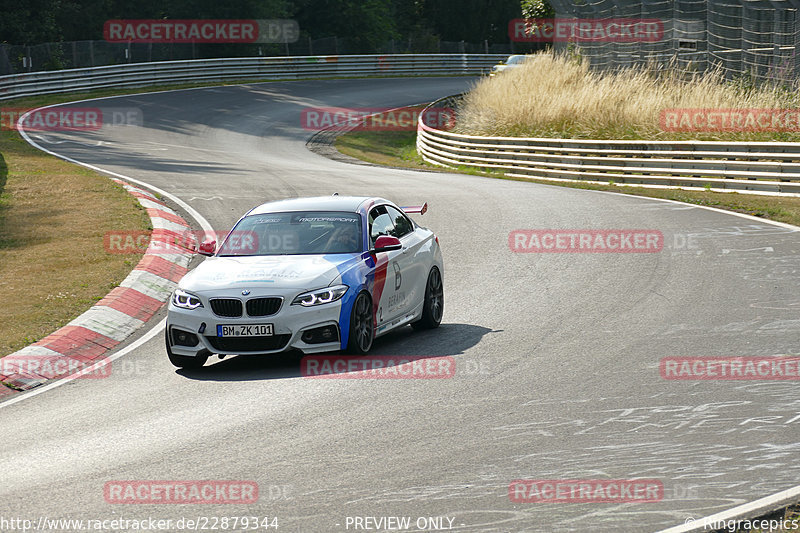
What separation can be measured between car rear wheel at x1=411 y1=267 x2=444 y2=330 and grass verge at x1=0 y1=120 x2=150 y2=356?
13.5 feet

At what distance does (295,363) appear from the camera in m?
10.5

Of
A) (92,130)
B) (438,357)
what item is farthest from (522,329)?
(92,130)

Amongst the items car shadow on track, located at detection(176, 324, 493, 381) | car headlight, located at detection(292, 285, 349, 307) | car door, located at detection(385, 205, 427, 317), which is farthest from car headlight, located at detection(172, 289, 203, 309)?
car door, located at detection(385, 205, 427, 317)

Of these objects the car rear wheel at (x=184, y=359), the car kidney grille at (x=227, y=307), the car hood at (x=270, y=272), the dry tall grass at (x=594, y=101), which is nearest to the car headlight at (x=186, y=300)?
the car hood at (x=270, y=272)

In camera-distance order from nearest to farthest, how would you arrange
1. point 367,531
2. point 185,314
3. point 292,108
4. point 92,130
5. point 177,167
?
point 367,531, point 185,314, point 177,167, point 92,130, point 292,108

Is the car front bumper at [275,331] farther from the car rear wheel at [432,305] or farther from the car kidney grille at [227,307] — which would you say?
the car rear wheel at [432,305]

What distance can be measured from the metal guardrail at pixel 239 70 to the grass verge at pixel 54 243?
2090cm

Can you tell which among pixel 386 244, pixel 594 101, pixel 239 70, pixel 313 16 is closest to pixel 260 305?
pixel 386 244

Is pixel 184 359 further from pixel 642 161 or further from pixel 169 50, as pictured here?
pixel 169 50

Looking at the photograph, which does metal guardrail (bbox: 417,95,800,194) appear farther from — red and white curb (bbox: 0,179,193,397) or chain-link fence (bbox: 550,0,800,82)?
red and white curb (bbox: 0,179,193,397)

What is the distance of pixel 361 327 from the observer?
10.5 meters

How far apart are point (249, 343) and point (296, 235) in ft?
5.63

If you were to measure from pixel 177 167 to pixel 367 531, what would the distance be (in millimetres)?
23591

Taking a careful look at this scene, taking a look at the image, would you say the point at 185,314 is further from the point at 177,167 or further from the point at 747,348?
the point at 177,167
